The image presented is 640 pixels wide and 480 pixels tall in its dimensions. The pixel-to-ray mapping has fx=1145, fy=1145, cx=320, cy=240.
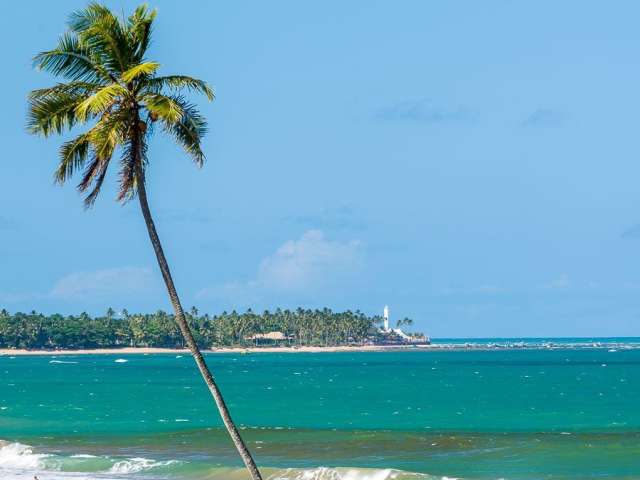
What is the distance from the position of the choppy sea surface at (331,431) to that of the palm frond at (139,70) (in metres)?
23.9

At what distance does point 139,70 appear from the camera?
947 inches

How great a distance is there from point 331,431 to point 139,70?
4651 centimetres

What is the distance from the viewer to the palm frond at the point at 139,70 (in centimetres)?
2397

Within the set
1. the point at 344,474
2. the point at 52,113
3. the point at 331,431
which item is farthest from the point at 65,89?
the point at 331,431

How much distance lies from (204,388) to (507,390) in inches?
1230

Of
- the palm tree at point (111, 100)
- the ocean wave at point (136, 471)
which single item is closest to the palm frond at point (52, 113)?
the palm tree at point (111, 100)

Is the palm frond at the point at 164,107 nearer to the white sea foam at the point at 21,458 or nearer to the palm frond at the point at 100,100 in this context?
the palm frond at the point at 100,100

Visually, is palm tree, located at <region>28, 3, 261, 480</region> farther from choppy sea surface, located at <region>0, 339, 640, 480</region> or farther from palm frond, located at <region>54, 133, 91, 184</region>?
choppy sea surface, located at <region>0, 339, 640, 480</region>

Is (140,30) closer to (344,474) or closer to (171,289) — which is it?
(171,289)

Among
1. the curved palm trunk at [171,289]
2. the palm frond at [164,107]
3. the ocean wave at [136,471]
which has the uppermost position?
the palm frond at [164,107]

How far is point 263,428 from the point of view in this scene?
7088cm

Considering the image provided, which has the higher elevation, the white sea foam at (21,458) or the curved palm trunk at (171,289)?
the curved palm trunk at (171,289)

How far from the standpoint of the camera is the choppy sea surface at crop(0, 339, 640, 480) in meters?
47.8

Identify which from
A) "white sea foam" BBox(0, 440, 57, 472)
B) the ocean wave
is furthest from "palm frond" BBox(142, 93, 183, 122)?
"white sea foam" BBox(0, 440, 57, 472)
